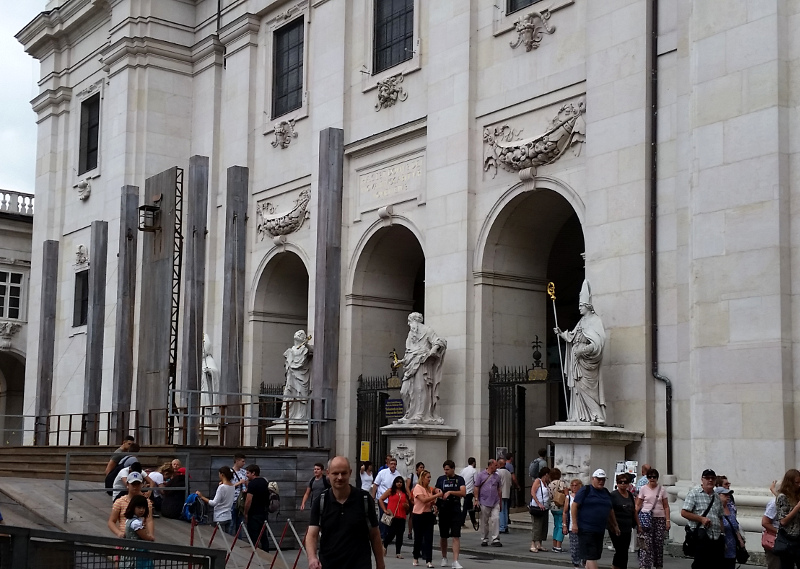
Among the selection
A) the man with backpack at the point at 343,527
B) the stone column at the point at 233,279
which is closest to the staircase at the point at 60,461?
the stone column at the point at 233,279

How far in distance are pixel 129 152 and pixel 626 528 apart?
24.8 m

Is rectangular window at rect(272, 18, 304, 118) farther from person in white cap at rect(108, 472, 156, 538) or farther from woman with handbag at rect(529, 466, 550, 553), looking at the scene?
person in white cap at rect(108, 472, 156, 538)

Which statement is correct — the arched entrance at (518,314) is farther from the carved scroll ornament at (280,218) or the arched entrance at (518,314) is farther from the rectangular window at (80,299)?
the rectangular window at (80,299)

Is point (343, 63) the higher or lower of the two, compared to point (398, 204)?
higher

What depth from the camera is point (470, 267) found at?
2462 cm

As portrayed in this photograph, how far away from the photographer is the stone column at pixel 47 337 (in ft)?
114

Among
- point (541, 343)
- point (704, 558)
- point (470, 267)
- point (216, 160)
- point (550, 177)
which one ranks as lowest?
point (704, 558)

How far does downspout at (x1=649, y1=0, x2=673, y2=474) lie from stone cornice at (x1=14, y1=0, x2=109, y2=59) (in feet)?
71.8

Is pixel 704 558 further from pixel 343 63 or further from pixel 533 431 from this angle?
pixel 343 63

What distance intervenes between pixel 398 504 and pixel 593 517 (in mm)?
5642

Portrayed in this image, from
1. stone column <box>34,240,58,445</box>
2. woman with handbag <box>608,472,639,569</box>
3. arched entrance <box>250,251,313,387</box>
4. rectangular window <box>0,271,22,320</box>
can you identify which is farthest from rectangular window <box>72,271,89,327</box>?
woman with handbag <box>608,472,639,569</box>

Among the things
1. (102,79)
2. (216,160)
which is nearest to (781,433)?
(216,160)

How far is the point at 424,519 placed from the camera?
696 inches

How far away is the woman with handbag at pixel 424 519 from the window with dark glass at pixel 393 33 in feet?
41.7
